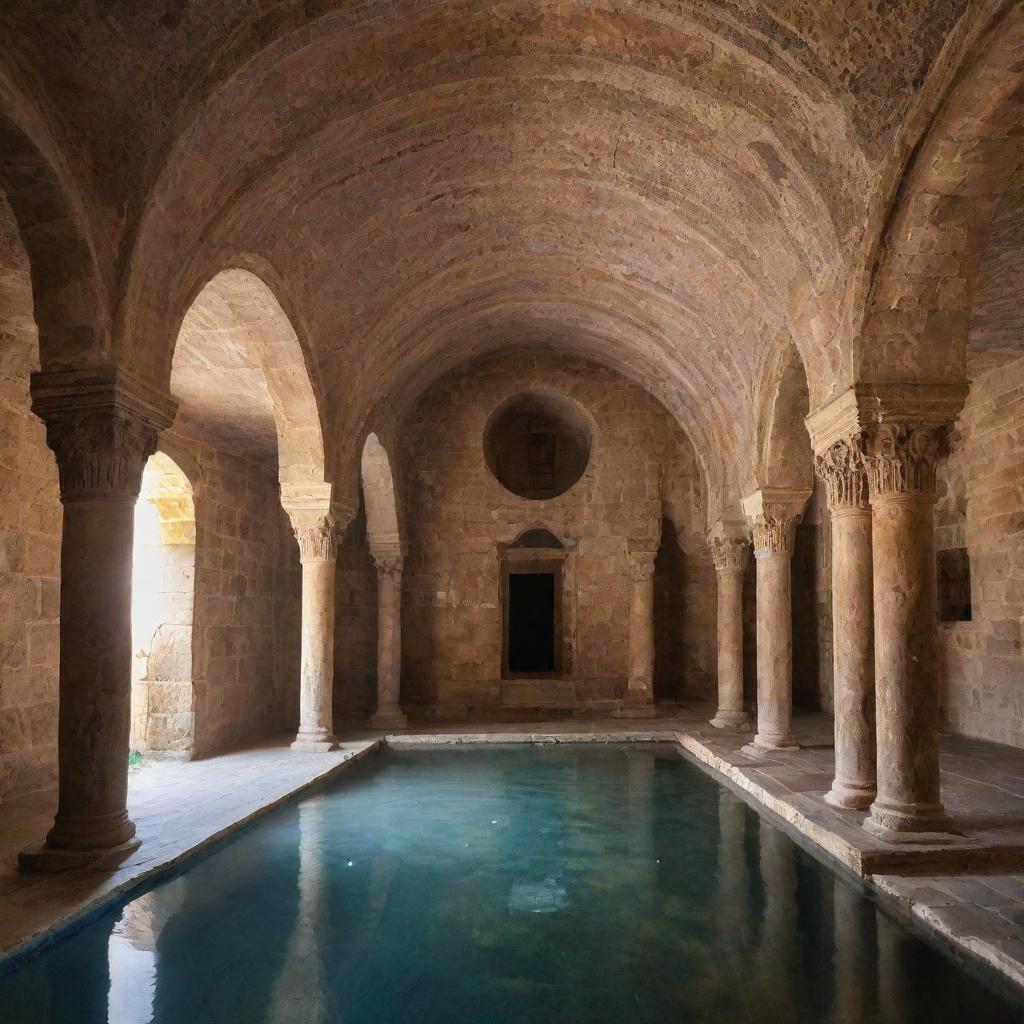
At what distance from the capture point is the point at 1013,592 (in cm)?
974

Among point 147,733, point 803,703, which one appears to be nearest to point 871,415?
point 147,733

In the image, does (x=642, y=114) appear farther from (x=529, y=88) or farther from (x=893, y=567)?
(x=893, y=567)

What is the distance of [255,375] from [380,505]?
4055mm

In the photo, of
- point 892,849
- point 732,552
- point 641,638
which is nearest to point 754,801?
point 892,849

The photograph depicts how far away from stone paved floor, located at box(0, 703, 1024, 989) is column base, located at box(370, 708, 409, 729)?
94 cm

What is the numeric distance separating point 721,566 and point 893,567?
19.7 ft

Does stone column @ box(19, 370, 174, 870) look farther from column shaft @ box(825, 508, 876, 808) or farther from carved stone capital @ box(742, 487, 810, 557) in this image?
carved stone capital @ box(742, 487, 810, 557)

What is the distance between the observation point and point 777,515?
31.2 ft

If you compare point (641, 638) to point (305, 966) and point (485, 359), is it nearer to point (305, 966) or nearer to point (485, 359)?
point (485, 359)

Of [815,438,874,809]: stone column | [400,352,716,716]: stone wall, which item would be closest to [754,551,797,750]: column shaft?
[815,438,874,809]: stone column

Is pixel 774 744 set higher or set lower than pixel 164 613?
lower

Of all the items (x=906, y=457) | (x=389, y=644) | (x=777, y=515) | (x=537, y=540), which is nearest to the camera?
(x=906, y=457)

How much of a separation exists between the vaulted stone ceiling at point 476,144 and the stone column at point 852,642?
885mm

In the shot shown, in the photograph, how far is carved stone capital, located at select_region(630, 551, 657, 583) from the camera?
13094 millimetres
